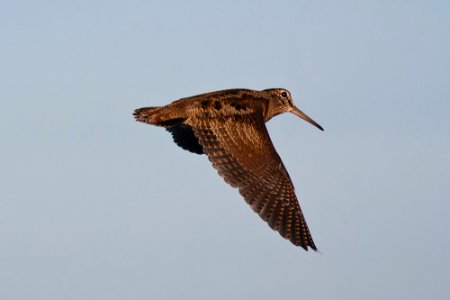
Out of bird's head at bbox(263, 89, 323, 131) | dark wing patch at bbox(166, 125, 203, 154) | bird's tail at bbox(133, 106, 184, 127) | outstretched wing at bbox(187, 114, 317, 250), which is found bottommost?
outstretched wing at bbox(187, 114, 317, 250)

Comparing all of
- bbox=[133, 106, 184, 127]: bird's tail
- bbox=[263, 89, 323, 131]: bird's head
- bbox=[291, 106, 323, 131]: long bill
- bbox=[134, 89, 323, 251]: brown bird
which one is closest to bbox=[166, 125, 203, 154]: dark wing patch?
bbox=[134, 89, 323, 251]: brown bird

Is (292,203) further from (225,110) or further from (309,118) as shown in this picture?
(309,118)

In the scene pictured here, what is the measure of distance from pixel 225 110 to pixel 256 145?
0.98 meters

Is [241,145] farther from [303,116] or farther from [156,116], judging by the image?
[303,116]

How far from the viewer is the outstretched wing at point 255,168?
86.3 ft

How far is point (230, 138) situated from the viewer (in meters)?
27.6

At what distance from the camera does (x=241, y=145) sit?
27.6 metres

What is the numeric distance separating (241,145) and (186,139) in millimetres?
1987

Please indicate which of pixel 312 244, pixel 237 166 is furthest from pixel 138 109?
pixel 312 244

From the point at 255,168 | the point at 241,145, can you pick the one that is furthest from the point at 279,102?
the point at 255,168

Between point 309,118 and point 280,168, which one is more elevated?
point 309,118

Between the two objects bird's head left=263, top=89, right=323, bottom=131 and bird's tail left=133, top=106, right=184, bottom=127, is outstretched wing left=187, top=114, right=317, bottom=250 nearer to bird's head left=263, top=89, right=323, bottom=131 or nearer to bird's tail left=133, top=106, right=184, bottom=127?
bird's tail left=133, top=106, right=184, bottom=127

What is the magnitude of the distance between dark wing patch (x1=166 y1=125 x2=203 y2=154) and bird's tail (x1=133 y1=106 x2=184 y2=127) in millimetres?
494

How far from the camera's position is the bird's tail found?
28.2 meters
